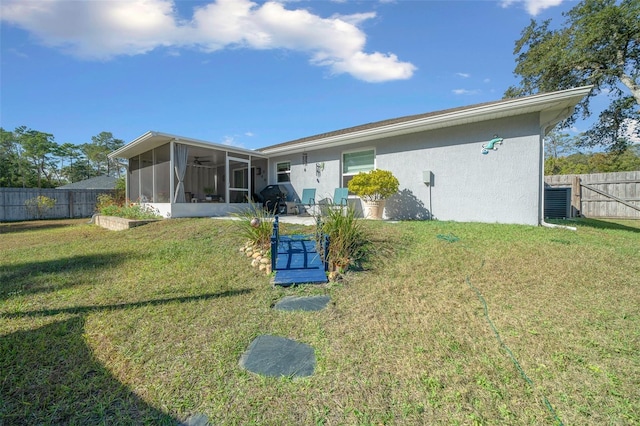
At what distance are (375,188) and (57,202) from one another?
17269 millimetres

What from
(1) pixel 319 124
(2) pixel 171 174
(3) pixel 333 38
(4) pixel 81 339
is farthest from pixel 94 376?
(1) pixel 319 124

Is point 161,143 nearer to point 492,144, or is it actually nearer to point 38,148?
point 492,144

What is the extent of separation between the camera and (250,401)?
1.65 meters

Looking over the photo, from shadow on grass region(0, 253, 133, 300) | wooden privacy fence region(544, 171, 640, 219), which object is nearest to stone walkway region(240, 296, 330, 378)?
shadow on grass region(0, 253, 133, 300)

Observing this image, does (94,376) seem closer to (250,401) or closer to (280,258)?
(250,401)

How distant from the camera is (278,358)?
81.4 inches

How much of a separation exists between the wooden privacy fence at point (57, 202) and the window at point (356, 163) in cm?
1529

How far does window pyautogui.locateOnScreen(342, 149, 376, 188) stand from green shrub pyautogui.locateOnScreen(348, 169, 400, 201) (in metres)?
1.52

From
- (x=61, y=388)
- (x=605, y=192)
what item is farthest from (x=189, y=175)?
(x=605, y=192)

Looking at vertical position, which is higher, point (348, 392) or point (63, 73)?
point (63, 73)

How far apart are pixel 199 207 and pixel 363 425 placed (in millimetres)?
8861

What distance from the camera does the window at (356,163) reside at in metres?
8.70

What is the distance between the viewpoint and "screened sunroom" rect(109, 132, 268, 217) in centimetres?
866

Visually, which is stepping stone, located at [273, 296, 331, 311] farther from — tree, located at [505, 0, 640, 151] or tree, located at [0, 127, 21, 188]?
tree, located at [0, 127, 21, 188]
